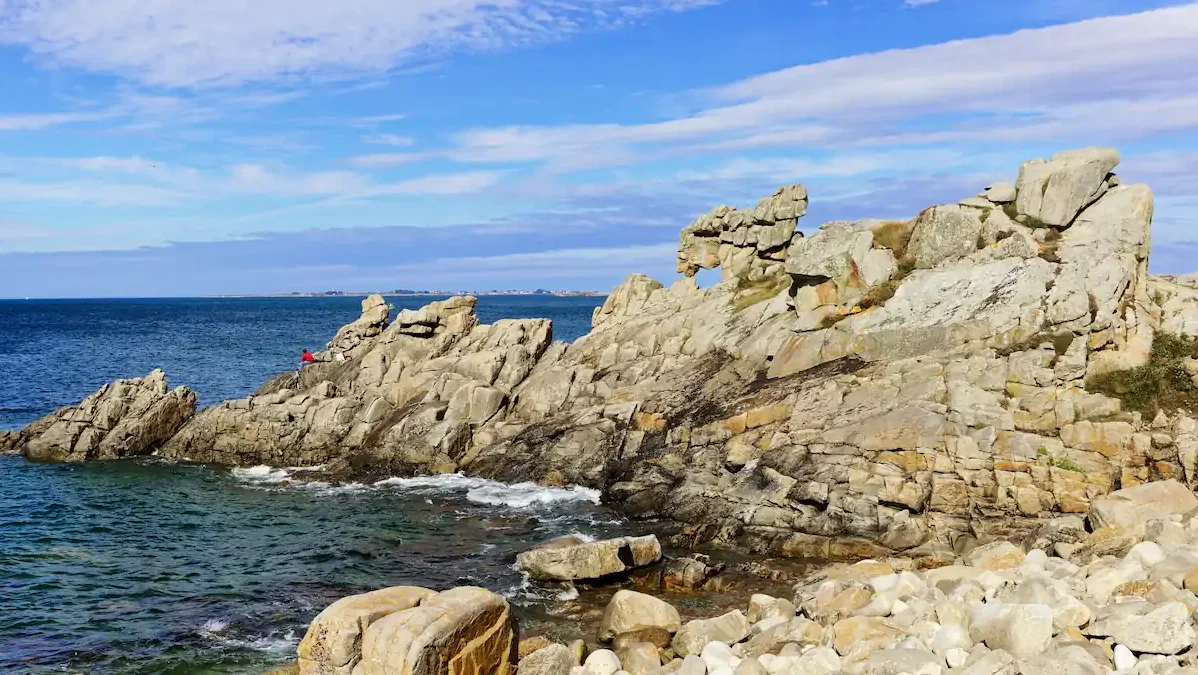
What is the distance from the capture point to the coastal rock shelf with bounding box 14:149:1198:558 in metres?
31.8

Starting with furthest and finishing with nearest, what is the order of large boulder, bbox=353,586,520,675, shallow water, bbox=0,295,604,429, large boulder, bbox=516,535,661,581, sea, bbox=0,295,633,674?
shallow water, bbox=0,295,604,429 < large boulder, bbox=516,535,661,581 < sea, bbox=0,295,633,674 < large boulder, bbox=353,586,520,675

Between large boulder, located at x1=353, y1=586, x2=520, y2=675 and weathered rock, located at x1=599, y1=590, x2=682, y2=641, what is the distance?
4813 mm

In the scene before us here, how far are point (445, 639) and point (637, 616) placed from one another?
758cm

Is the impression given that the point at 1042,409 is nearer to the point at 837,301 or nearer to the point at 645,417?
the point at 837,301

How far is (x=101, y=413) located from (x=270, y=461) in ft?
39.0

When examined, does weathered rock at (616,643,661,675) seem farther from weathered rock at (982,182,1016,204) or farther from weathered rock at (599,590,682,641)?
weathered rock at (982,182,1016,204)

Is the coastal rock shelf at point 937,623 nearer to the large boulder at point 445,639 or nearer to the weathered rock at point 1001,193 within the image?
the large boulder at point 445,639

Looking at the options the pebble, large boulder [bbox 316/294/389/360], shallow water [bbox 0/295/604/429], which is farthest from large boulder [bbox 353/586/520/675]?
shallow water [bbox 0/295/604/429]

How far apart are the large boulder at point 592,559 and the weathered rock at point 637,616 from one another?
4.52 metres

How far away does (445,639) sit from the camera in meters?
16.8

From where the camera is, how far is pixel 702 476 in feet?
119

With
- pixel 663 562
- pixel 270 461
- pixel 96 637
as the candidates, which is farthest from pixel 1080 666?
pixel 270 461

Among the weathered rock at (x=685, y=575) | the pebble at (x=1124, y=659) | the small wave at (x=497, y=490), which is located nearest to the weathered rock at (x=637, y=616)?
the weathered rock at (x=685, y=575)

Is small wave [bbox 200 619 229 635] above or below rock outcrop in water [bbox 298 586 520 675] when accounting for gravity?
below
